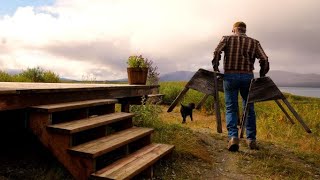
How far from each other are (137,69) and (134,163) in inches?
153

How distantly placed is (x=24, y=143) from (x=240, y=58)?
412cm

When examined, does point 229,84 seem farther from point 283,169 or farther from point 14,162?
point 14,162

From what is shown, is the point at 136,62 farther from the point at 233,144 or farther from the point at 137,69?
the point at 233,144

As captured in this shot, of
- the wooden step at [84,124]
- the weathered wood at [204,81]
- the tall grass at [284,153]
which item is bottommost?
the tall grass at [284,153]

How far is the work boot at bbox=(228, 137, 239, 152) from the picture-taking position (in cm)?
647

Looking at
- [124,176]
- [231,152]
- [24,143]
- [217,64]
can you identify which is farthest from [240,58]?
[24,143]

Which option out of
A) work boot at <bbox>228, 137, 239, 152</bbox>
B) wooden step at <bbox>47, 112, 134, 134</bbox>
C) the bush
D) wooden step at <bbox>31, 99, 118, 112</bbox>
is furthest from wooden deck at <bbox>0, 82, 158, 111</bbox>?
the bush

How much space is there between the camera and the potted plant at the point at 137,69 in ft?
26.3

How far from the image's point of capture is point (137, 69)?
805 cm

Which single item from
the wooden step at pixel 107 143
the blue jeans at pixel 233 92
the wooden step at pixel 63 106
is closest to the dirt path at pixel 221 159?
the blue jeans at pixel 233 92

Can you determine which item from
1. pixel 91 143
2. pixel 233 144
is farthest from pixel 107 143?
pixel 233 144

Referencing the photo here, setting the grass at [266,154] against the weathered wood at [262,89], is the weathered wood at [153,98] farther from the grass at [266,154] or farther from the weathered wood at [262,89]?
the weathered wood at [262,89]

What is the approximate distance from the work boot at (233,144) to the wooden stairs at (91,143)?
5.02ft

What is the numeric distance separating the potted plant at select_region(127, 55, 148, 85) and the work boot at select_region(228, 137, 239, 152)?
2.72 meters
